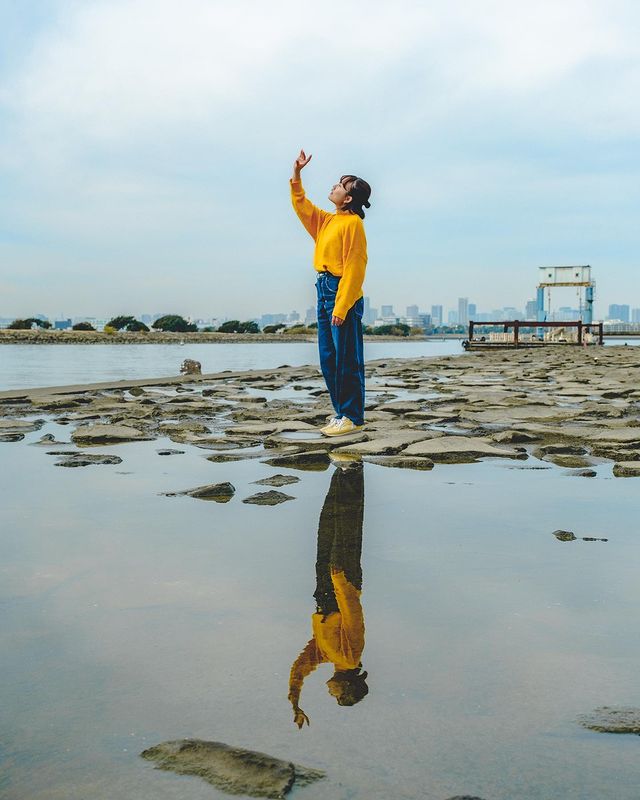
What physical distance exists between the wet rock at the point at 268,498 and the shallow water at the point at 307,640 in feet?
0.28

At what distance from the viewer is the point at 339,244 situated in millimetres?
5320

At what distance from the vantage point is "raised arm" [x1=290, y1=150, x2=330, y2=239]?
540 cm

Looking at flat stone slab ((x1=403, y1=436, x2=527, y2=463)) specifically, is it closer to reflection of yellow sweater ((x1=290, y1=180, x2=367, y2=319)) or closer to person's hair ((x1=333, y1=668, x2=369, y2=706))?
reflection of yellow sweater ((x1=290, y1=180, x2=367, y2=319))

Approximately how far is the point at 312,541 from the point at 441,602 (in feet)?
2.45

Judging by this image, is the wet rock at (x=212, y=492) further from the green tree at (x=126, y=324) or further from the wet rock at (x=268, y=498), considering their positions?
the green tree at (x=126, y=324)

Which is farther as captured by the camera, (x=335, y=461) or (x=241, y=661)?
(x=335, y=461)

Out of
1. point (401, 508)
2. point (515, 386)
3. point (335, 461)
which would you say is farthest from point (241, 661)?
point (515, 386)

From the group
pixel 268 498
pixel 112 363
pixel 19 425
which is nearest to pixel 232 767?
pixel 268 498

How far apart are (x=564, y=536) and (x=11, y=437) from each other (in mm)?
3967

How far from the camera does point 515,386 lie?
10.4m

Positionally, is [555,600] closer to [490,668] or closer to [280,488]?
[490,668]

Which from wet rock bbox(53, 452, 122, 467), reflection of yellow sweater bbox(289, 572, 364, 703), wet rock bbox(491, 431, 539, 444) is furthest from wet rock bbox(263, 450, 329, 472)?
reflection of yellow sweater bbox(289, 572, 364, 703)

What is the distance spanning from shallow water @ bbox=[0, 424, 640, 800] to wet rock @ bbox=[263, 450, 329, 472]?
1.01 meters

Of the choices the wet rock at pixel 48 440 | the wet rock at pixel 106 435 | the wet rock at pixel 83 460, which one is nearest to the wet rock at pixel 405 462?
the wet rock at pixel 83 460
